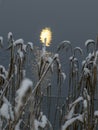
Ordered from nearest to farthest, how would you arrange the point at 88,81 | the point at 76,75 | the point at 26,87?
1. the point at 26,87
2. the point at 88,81
3. the point at 76,75

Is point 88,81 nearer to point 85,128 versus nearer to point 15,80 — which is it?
point 85,128

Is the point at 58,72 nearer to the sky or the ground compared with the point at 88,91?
nearer to the sky

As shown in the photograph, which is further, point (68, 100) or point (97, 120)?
point (68, 100)

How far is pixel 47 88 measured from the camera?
121 inches

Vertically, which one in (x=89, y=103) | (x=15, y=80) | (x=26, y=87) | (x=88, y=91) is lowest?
(x=26, y=87)

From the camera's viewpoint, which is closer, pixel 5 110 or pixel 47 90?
pixel 5 110

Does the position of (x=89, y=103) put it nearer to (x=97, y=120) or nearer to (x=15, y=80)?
(x=97, y=120)

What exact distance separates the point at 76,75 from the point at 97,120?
1.07 m

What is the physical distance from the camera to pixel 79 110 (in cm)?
233

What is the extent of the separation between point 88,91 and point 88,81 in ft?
0.35

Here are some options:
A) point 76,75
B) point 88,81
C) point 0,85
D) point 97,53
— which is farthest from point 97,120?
point 76,75

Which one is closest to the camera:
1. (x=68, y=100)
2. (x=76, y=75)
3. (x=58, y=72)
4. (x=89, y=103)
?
(x=89, y=103)

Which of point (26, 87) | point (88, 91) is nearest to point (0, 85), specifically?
point (88, 91)

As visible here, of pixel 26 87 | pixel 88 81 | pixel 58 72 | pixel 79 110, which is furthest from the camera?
pixel 79 110
